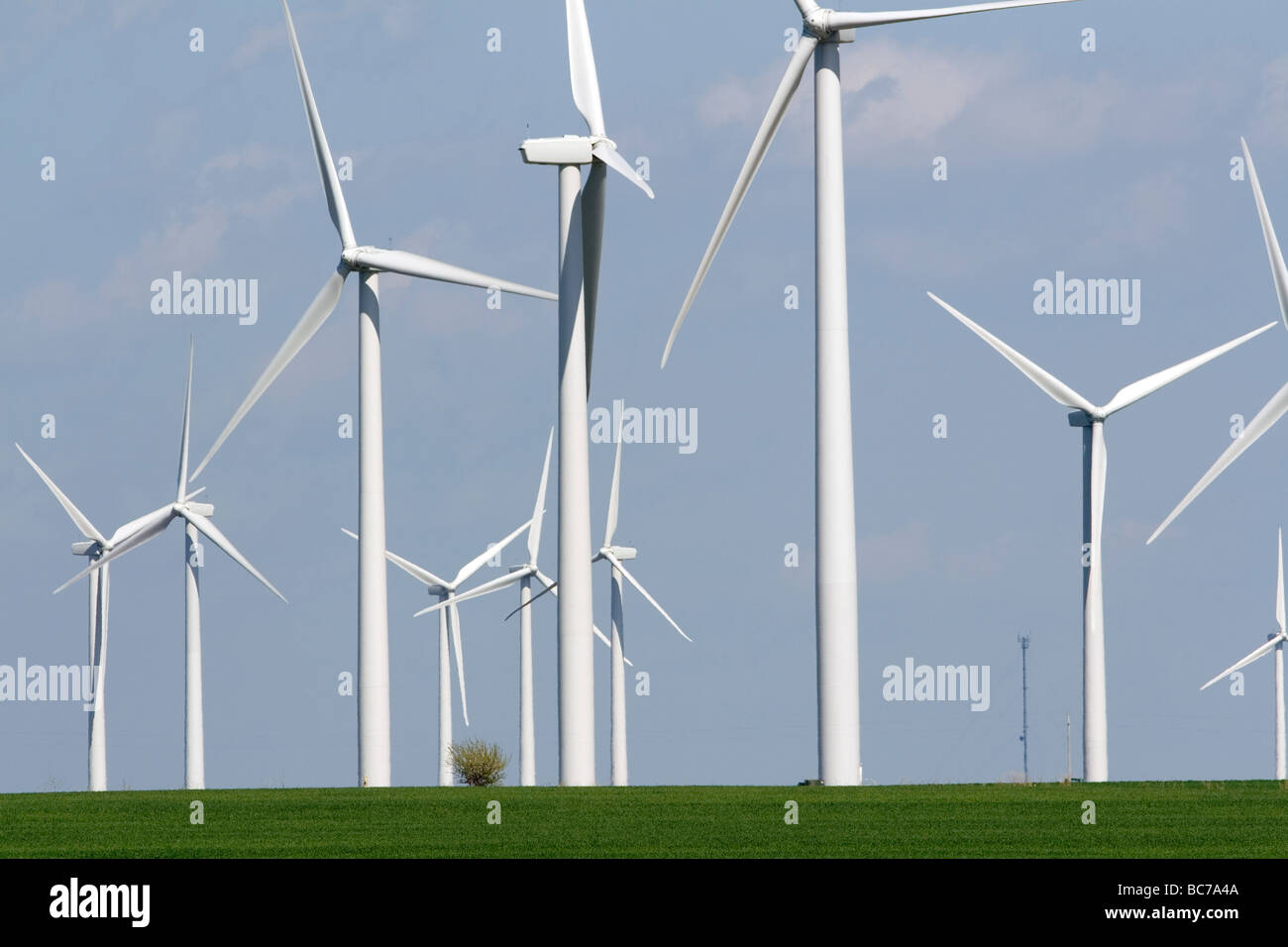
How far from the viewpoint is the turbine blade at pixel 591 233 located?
4647cm

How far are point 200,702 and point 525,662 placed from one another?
17590 millimetres

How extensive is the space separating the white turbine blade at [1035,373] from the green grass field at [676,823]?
50.3 ft

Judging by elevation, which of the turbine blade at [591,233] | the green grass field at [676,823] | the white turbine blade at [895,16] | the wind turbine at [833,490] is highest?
the white turbine blade at [895,16]

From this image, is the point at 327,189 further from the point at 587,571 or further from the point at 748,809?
the point at 748,809

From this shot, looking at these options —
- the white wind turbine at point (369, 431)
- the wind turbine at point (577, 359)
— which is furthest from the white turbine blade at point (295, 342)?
the wind turbine at point (577, 359)

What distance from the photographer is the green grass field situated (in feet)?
82.7

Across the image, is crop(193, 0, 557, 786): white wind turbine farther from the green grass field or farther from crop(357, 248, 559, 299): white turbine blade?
the green grass field

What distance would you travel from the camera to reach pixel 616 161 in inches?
1789

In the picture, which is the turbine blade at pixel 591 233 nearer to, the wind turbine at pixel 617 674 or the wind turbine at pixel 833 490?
the wind turbine at pixel 833 490

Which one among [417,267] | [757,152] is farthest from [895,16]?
[417,267]

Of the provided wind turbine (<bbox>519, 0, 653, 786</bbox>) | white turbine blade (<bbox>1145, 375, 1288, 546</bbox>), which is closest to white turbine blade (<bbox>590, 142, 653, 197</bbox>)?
wind turbine (<bbox>519, 0, 653, 786</bbox>)

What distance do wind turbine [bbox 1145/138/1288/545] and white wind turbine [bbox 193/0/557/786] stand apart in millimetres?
17924

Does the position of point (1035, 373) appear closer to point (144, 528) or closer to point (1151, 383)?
point (1151, 383)

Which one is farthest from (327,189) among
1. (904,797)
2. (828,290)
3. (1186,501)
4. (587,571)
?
(904,797)
